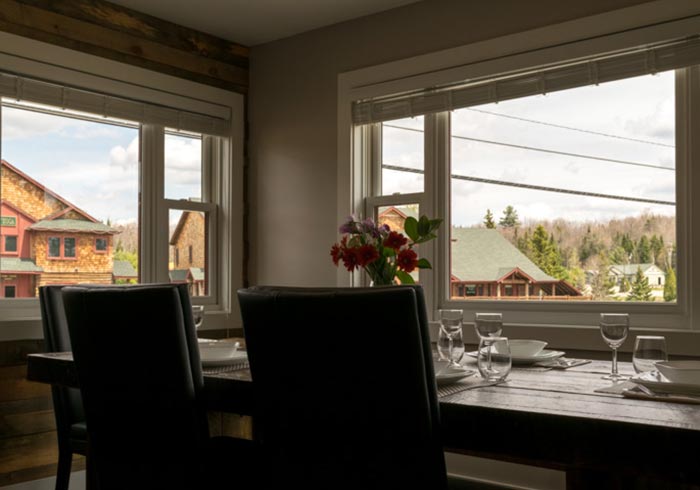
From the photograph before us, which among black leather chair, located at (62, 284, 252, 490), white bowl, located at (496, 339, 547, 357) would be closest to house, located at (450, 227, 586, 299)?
white bowl, located at (496, 339, 547, 357)

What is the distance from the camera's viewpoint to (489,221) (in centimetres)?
380

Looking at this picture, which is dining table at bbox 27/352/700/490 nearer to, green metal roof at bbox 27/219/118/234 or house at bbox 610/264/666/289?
house at bbox 610/264/666/289

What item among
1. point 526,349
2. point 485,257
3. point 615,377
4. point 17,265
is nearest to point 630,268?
point 485,257

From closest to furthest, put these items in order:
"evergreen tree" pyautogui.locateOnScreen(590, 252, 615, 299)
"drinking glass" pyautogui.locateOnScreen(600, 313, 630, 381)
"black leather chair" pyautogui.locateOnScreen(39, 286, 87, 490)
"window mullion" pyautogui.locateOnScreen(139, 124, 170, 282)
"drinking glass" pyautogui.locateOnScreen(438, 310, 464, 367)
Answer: "drinking glass" pyautogui.locateOnScreen(600, 313, 630, 381) → "drinking glass" pyautogui.locateOnScreen(438, 310, 464, 367) → "black leather chair" pyautogui.locateOnScreen(39, 286, 87, 490) → "evergreen tree" pyautogui.locateOnScreen(590, 252, 615, 299) → "window mullion" pyautogui.locateOnScreen(139, 124, 170, 282)

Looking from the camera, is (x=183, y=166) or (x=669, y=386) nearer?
(x=669, y=386)

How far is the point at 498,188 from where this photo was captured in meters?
3.77

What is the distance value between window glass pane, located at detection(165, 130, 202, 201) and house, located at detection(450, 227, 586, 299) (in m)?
1.62

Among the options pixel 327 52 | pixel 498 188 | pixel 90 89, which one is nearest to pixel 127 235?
pixel 90 89

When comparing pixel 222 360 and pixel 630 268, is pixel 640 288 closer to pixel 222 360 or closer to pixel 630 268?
pixel 630 268

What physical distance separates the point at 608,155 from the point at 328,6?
1674mm

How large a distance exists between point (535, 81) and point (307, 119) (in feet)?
4.68

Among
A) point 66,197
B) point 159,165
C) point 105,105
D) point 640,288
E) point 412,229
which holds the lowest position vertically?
point 640,288

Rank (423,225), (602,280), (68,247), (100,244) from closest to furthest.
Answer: (423,225)
(602,280)
(68,247)
(100,244)

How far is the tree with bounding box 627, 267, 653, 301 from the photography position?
129 inches
